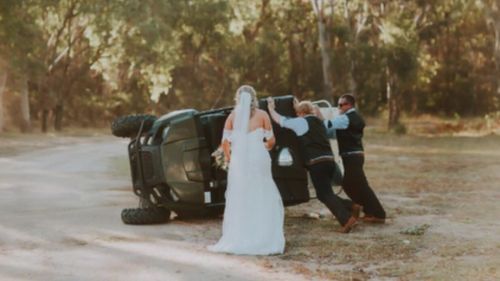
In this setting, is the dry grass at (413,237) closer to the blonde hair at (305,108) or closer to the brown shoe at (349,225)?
the brown shoe at (349,225)

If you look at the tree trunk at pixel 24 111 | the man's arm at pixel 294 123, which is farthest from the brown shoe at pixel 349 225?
the tree trunk at pixel 24 111

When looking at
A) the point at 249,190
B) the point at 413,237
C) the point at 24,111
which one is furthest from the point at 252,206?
the point at 24,111

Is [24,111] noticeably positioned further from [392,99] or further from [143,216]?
[143,216]

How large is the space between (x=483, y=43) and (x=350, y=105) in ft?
Result: 178

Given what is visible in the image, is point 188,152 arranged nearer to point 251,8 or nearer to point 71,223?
point 71,223

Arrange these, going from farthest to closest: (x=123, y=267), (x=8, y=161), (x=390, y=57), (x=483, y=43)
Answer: (x=483, y=43) < (x=390, y=57) < (x=8, y=161) < (x=123, y=267)

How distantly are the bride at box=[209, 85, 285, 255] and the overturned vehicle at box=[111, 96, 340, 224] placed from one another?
1.07 m

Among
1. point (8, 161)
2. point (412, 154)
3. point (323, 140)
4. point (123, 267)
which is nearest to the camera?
point (123, 267)

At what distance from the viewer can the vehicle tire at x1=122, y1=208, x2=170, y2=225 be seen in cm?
1116

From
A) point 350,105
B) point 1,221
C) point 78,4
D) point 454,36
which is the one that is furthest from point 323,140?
point 454,36

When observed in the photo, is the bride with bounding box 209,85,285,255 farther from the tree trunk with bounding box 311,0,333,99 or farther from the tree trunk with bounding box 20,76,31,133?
the tree trunk with bounding box 20,76,31,133

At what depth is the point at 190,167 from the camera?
36.3 feet

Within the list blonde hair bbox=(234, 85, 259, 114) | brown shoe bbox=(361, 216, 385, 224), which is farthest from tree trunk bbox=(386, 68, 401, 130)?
blonde hair bbox=(234, 85, 259, 114)

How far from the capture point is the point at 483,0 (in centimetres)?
4541
